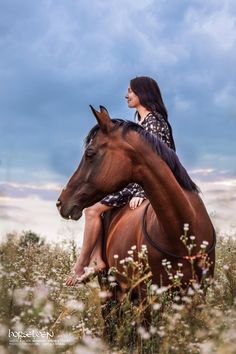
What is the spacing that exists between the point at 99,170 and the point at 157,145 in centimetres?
57

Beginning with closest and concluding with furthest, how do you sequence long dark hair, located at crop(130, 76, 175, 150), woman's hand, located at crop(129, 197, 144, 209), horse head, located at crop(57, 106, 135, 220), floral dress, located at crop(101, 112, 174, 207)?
horse head, located at crop(57, 106, 135, 220) < woman's hand, located at crop(129, 197, 144, 209) < floral dress, located at crop(101, 112, 174, 207) < long dark hair, located at crop(130, 76, 175, 150)

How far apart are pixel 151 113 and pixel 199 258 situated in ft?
6.09

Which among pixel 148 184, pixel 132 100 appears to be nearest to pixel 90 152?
pixel 148 184

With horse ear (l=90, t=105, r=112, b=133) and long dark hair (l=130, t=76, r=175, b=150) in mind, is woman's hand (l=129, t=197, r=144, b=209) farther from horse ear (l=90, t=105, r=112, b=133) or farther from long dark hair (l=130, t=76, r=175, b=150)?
horse ear (l=90, t=105, r=112, b=133)

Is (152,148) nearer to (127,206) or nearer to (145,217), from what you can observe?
(145,217)

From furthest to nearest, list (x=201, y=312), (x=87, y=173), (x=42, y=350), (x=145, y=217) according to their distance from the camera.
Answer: (x=145, y=217) < (x=87, y=173) < (x=201, y=312) < (x=42, y=350)

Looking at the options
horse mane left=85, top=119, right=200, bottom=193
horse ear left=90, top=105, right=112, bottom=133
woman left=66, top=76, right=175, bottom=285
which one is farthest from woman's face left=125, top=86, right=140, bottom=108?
horse ear left=90, top=105, right=112, bottom=133

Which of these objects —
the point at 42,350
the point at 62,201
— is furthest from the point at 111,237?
the point at 42,350

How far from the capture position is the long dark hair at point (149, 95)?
6734mm

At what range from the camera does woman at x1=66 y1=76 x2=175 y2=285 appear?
657 centimetres

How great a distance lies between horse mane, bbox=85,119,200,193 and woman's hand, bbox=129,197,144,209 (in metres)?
0.77

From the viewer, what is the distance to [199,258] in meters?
5.50

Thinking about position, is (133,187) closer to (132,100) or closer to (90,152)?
(132,100)

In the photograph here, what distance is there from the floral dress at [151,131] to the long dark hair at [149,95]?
68 mm
